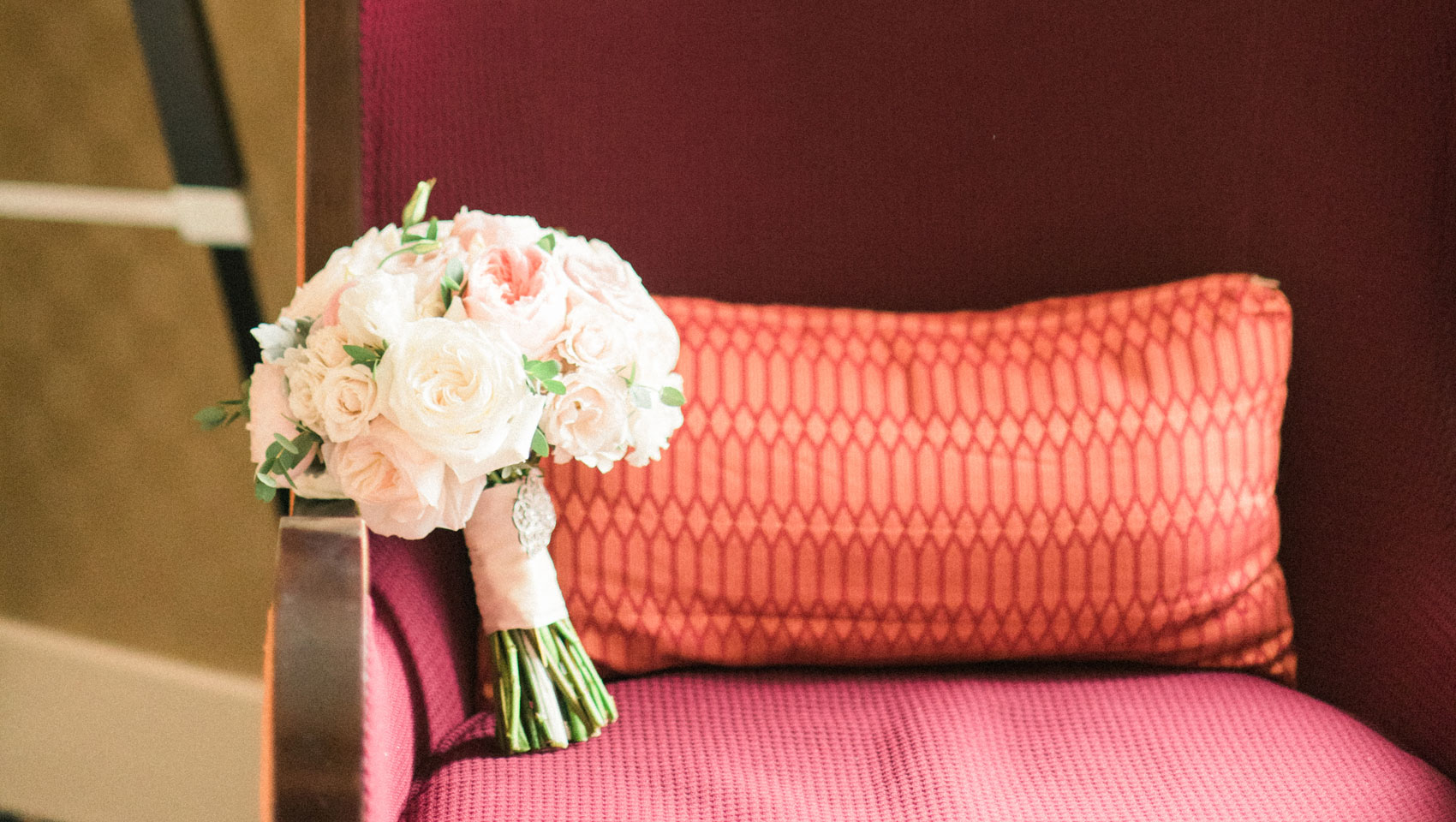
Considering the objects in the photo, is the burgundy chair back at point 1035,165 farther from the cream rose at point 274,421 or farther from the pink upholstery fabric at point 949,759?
the cream rose at point 274,421

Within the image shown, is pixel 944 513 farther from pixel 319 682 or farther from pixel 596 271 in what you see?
pixel 319 682

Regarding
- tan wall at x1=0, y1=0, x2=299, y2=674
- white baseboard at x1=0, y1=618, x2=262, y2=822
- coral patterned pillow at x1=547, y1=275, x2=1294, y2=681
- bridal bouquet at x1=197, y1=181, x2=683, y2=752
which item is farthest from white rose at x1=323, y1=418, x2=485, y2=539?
white baseboard at x1=0, y1=618, x2=262, y2=822

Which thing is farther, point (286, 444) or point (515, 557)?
point (515, 557)

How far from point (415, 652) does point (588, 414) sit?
1.01ft

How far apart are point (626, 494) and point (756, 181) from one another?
378 mm

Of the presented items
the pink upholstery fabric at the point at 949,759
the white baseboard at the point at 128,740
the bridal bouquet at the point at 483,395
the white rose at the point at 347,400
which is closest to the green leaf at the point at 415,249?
the bridal bouquet at the point at 483,395

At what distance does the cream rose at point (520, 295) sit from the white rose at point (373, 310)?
0.15 feet

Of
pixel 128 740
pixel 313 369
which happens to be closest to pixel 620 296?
pixel 313 369

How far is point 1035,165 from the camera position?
1.07 meters

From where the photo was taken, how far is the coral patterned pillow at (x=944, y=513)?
925 mm

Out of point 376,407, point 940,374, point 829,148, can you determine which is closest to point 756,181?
point 829,148

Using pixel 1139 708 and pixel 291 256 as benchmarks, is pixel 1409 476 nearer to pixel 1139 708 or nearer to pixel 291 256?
pixel 1139 708

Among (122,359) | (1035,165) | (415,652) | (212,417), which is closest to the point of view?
(212,417)

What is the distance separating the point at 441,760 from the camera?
0.85m
